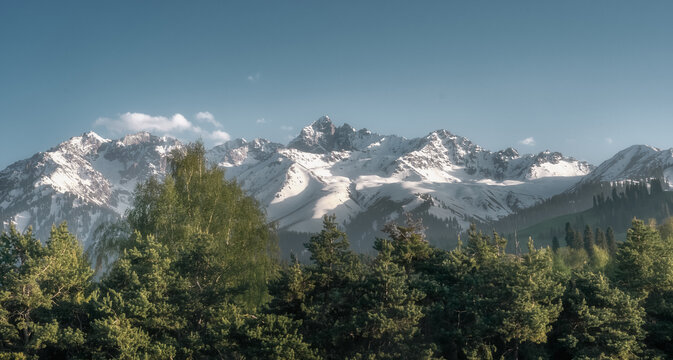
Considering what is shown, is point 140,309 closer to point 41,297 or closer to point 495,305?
point 41,297

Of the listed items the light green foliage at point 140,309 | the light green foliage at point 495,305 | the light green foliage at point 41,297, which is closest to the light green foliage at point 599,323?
the light green foliage at point 495,305

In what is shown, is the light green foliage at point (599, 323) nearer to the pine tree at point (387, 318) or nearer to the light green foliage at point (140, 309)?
the pine tree at point (387, 318)

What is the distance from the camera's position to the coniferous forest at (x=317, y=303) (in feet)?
142

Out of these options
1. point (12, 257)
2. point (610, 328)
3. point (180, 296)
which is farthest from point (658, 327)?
point (12, 257)

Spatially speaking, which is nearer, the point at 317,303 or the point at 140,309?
the point at 140,309

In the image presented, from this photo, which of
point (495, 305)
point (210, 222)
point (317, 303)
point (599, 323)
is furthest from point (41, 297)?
point (599, 323)

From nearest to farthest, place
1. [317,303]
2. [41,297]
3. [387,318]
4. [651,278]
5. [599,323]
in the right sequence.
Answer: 1. [387,318]
2. [41,297]
3. [599,323]
4. [317,303]
5. [651,278]

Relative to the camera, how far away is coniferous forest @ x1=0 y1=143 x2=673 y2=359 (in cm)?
4334

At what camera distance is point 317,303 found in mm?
46344

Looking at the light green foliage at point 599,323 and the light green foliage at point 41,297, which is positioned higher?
the light green foliage at point 41,297

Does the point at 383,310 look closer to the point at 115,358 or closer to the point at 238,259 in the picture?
the point at 238,259

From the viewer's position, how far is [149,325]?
146 feet

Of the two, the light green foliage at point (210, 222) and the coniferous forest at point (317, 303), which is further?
the light green foliage at point (210, 222)

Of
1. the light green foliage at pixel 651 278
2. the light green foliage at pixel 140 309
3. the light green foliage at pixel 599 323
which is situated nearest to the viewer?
the light green foliage at pixel 140 309
